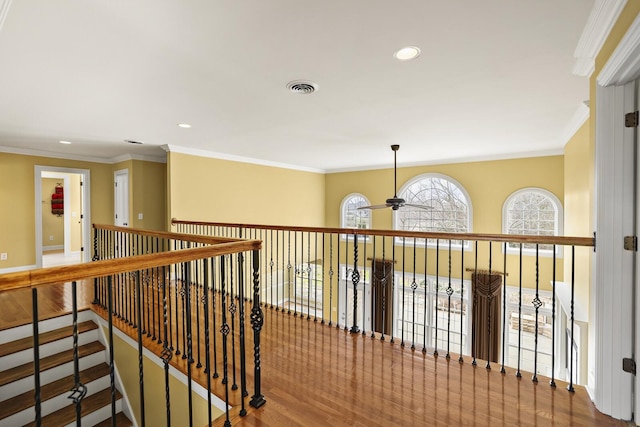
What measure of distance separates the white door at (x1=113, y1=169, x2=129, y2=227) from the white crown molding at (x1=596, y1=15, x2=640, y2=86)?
696 centimetres

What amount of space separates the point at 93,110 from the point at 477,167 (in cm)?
672

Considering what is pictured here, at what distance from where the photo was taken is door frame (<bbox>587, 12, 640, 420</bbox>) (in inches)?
66.7

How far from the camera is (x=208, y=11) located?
1.68 meters

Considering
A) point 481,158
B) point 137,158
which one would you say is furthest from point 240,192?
point 481,158

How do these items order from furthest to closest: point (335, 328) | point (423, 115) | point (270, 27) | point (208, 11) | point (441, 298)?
point (441, 298) → point (423, 115) → point (335, 328) → point (270, 27) → point (208, 11)

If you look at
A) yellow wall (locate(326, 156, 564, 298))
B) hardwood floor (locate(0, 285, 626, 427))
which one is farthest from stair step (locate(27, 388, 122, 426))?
yellow wall (locate(326, 156, 564, 298))

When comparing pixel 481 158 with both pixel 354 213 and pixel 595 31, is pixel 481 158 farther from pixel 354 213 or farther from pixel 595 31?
pixel 595 31

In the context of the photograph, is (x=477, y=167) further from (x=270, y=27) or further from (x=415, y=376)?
(x=270, y=27)

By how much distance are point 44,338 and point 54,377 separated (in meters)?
0.48

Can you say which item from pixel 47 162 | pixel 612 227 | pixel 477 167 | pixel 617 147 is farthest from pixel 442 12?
pixel 47 162

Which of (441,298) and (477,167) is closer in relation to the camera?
(477,167)

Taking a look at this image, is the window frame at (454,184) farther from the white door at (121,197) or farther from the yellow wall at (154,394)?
the white door at (121,197)

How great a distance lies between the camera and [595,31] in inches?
71.4

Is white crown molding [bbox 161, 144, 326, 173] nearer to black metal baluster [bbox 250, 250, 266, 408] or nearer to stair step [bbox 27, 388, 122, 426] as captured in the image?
stair step [bbox 27, 388, 122, 426]
